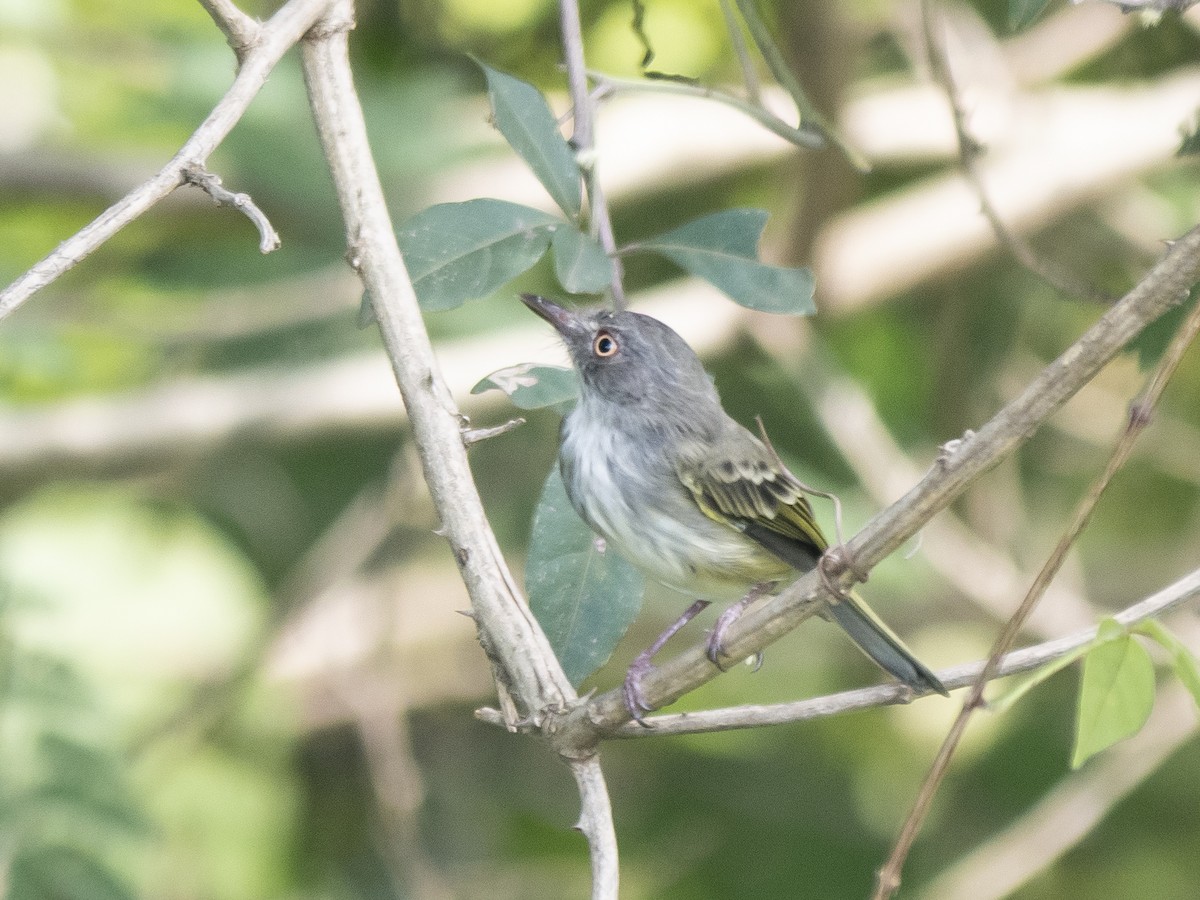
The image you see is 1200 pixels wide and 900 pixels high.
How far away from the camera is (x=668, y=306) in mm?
5039

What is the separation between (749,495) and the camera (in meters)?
3.00

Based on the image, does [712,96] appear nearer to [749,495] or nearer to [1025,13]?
[1025,13]

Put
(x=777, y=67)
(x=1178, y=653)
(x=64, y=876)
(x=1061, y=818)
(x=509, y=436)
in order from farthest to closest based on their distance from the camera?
(x=509, y=436) < (x=1061, y=818) < (x=64, y=876) < (x=777, y=67) < (x=1178, y=653)

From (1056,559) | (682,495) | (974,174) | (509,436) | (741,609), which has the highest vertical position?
(509,436)

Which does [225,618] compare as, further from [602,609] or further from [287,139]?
[602,609]

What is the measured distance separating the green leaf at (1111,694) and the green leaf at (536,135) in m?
1.27

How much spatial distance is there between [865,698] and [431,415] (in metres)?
0.71

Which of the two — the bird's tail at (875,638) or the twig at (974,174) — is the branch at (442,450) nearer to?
the bird's tail at (875,638)

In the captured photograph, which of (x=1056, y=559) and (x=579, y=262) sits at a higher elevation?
(x=579, y=262)

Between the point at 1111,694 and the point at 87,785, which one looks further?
the point at 87,785

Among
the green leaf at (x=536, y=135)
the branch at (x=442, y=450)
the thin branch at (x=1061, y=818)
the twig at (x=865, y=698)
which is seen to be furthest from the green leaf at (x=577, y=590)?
the thin branch at (x=1061, y=818)

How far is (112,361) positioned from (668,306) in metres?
2.47

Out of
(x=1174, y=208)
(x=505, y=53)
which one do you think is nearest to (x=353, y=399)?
(x=505, y=53)

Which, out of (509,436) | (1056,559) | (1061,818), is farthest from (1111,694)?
(509,436)
